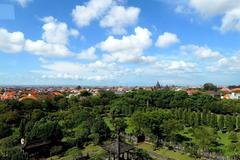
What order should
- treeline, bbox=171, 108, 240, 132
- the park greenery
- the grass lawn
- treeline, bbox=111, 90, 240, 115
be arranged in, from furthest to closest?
treeline, bbox=111, 90, 240, 115 < treeline, bbox=171, 108, 240, 132 < the park greenery < the grass lawn

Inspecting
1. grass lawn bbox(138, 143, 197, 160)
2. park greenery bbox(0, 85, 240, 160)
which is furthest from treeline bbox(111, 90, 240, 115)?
grass lawn bbox(138, 143, 197, 160)

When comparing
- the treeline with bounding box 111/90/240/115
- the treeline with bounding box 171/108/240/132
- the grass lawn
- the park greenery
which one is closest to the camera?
the grass lawn

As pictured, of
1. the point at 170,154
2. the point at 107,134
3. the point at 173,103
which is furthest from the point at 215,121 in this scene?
the point at 173,103

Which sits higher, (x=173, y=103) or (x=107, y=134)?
(x=173, y=103)

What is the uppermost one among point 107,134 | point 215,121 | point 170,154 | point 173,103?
point 173,103

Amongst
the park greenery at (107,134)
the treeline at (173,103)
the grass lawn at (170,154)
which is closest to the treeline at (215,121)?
the park greenery at (107,134)

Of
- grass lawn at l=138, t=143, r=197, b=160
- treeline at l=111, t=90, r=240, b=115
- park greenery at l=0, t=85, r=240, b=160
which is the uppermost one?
treeline at l=111, t=90, r=240, b=115

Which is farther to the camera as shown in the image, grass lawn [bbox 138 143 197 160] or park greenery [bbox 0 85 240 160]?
park greenery [bbox 0 85 240 160]

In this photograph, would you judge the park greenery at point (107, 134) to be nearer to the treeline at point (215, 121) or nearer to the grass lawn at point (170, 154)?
the treeline at point (215, 121)

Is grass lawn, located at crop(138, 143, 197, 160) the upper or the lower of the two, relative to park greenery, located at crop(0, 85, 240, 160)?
lower

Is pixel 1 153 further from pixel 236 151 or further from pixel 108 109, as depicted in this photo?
pixel 108 109

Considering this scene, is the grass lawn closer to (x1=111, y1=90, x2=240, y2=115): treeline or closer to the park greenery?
the park greenery

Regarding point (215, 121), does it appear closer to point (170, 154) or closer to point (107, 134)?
point (170, 154)
